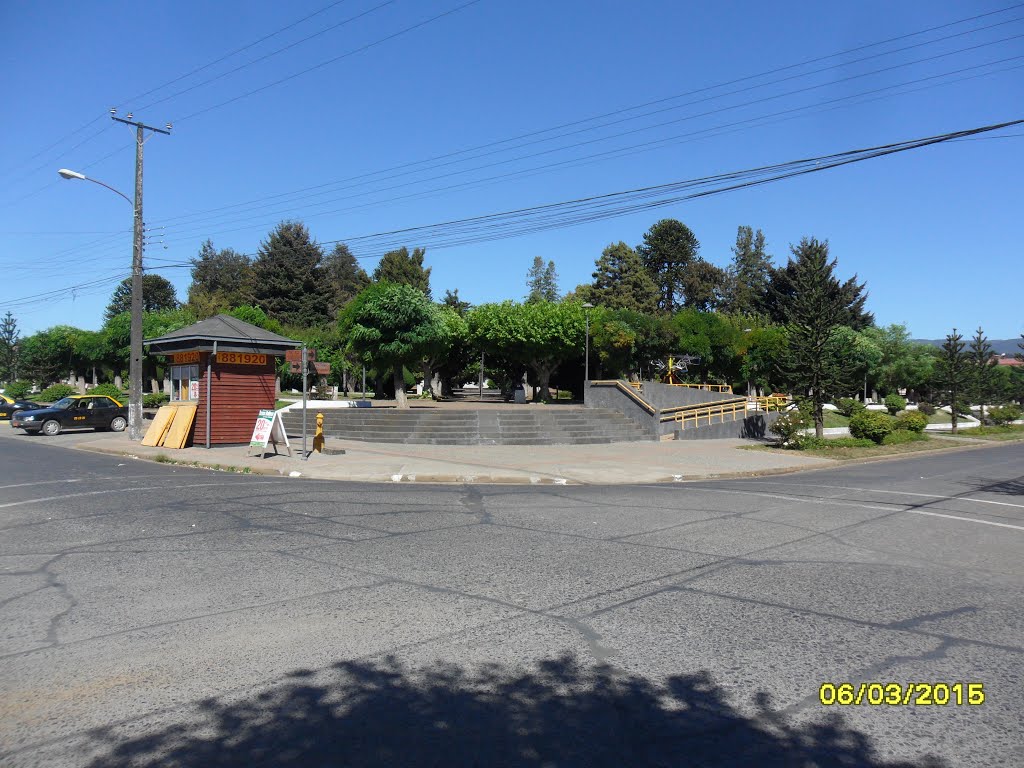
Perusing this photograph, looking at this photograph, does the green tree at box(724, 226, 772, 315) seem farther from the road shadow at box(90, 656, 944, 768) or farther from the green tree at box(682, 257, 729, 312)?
the road shadow at box(90, 656, 944, 768)

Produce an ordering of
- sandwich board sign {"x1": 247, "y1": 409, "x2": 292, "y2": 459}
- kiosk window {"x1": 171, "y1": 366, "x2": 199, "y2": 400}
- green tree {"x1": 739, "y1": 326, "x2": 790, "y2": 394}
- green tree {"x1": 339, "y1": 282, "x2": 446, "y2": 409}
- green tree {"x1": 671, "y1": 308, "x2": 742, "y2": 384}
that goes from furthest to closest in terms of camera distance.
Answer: green tree {"x1": 739, "y1": 326, "x2": 790, "y2": 394} < green tree {"x1": 671, "y1": 308, "x2": 742, "y2": 384} < green tree {"x1": 339, "y1": 282, "x2": 446, "y2": 409} < kiosk window {"x1": 171, "y1": 366, "x2": 199, "y2": 400} < sandwich board sign {"x1": 247, "y1": 409, "x2": 292, "y2": 459}

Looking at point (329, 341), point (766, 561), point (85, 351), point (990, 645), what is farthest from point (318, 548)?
point (85, 351)

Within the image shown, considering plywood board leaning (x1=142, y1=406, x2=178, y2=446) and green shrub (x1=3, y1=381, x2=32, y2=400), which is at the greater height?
green shrub (x1=3, y1=381, x2=32, y2=400)

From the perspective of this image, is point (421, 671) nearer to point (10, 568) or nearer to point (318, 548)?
point (318, 548)

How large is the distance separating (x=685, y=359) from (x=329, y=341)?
32719 millimetres

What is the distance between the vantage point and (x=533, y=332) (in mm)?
46969

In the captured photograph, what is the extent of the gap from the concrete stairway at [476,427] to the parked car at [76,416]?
7.54 metres

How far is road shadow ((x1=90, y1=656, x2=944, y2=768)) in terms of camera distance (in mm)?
3629

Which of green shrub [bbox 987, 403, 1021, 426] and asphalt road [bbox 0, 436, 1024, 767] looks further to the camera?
green shrub [bbox 987, 403, 1021, 426]

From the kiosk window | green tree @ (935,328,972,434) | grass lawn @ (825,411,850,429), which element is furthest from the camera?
grass lawn @ (825,411,850,429)

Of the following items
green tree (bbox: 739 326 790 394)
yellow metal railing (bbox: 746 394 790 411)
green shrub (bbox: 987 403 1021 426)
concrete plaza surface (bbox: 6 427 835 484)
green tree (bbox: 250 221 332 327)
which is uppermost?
green tree (bbox: 250 221 332 327)

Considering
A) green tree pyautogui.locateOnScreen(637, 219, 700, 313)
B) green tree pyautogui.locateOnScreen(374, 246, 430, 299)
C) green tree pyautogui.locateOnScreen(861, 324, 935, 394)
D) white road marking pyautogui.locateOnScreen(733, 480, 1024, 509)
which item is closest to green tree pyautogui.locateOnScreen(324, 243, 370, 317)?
green tree pyautogui.locateOnScreen(374, 246, 430, 299)
